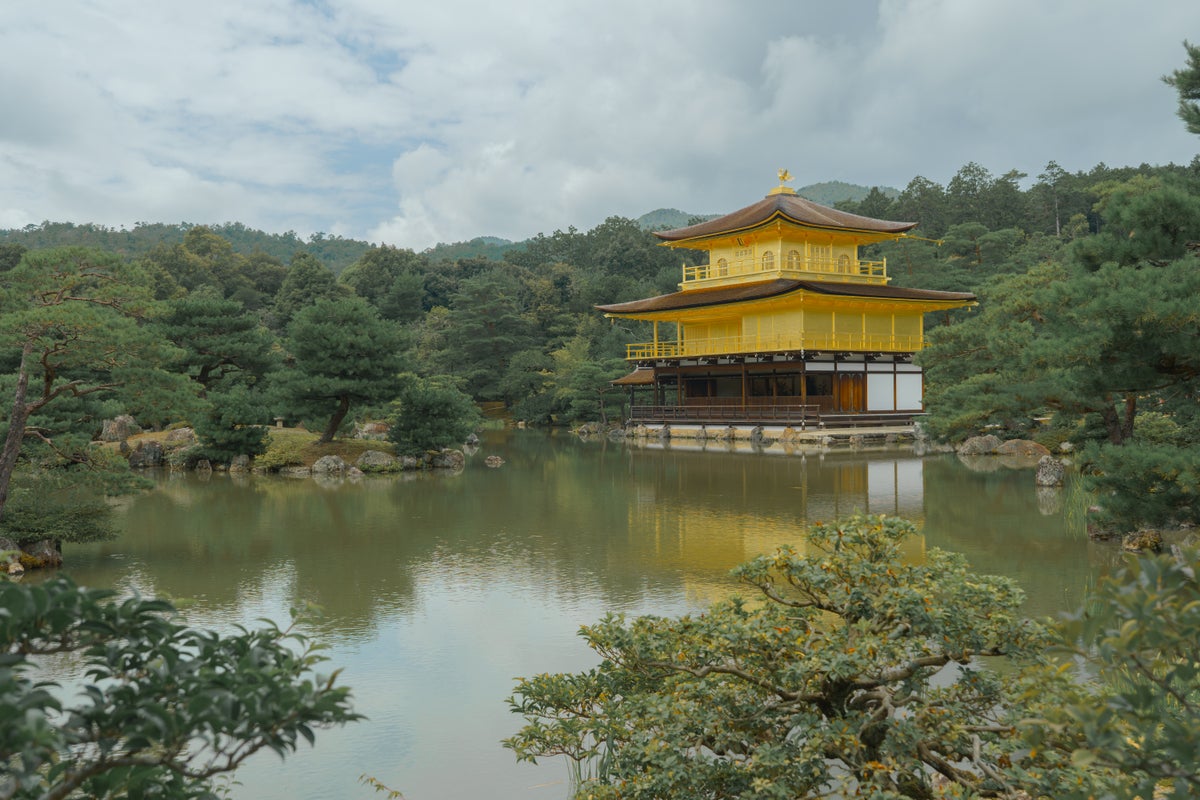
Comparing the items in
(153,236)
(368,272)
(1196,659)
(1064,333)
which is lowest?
(1196,659)

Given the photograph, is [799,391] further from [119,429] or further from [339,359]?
[119,429]

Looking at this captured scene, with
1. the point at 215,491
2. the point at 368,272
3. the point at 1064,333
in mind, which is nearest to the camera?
the point at 1064,333

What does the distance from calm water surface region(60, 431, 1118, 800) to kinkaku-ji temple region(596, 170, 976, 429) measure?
8365mm

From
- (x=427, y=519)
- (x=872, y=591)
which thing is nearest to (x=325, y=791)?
(x=872, y=591)

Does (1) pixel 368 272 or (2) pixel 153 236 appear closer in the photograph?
(1) pixel 368 272

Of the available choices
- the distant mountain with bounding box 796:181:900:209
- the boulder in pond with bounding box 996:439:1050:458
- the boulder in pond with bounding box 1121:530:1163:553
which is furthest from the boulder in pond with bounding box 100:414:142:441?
the distant mountain with bounding box 796:181:900:209

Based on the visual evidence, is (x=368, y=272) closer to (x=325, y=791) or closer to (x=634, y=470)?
(x=634, y=470)

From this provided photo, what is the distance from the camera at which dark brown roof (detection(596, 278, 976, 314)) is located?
1073 inches

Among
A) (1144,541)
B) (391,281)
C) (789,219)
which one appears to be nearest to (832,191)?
(391,281)

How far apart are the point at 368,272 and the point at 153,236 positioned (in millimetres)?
48808

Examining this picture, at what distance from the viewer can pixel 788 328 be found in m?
28.7

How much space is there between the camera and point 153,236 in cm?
9156

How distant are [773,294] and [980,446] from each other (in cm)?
773

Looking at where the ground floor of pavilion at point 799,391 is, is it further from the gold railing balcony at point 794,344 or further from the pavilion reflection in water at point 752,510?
the pavilion reflection in water at point 752,510
